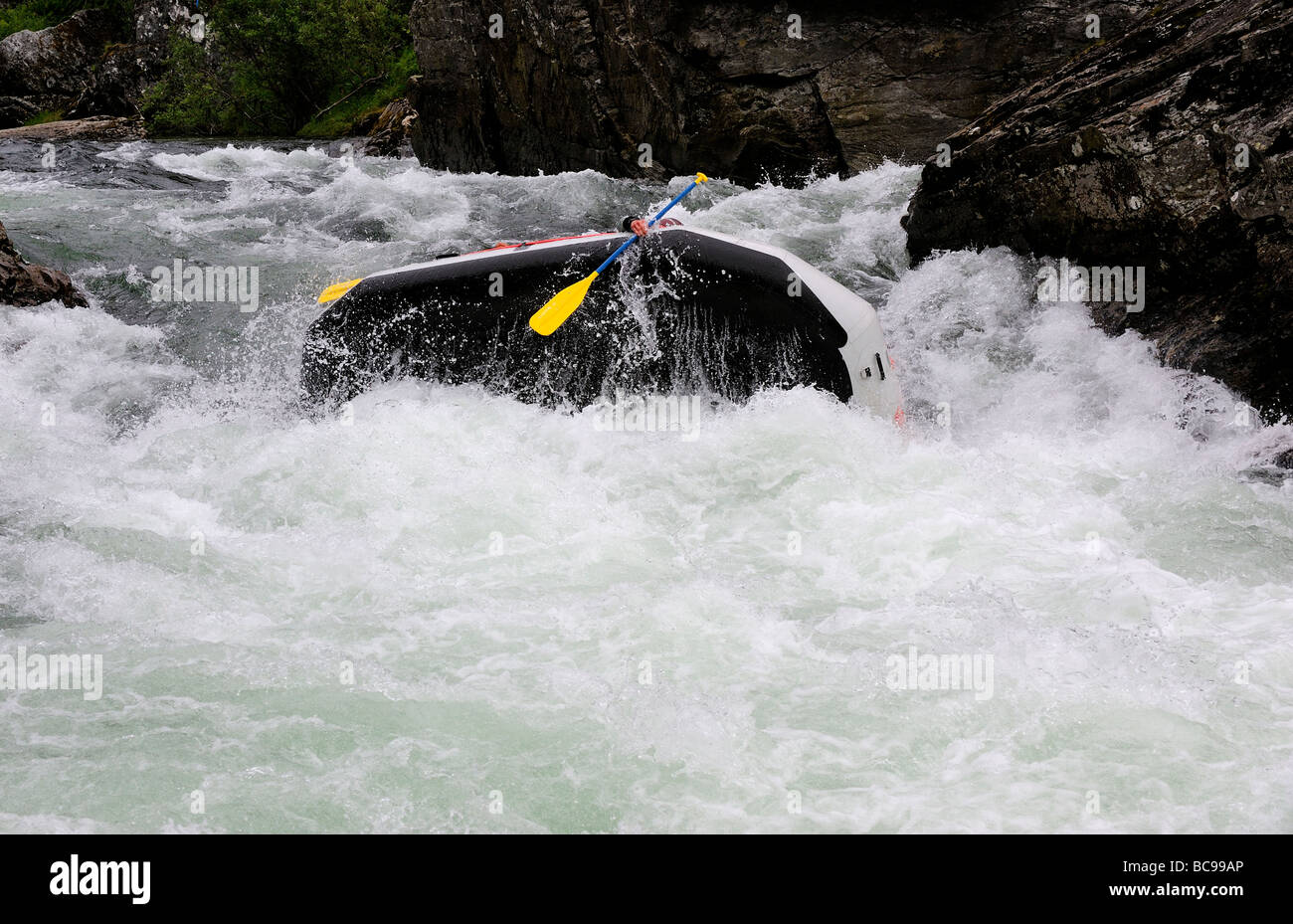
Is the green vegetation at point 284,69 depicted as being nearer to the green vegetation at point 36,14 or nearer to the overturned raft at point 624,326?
the green vegetation at point 36,14

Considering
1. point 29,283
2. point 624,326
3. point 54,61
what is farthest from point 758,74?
point 54,61

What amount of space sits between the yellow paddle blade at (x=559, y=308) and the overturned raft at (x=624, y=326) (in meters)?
0.22

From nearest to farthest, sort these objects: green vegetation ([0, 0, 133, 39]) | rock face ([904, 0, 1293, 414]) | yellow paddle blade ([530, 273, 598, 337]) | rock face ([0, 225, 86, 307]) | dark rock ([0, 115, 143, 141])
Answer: yellow paddle blade ([530, 273, 598, 337]) < rock face ([904, 0, 1293, 414]) < rock face ([0, 225, 86, 307]) < dark rock ([0, 115, 143, 141]) < green vegetation ([0, 0, 133, 39])

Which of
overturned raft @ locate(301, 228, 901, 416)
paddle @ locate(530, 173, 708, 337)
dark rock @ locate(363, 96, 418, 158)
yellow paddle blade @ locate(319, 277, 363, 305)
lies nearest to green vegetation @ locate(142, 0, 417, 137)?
dark rock @ locate(363, 96, 418, 158)

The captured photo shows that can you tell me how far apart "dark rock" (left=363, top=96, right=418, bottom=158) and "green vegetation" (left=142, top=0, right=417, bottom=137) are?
2.44 metres

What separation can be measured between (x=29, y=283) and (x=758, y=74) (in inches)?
272

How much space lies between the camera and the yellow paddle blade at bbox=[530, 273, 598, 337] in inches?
215

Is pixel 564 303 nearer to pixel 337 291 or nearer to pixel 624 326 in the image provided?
pixel 624 326

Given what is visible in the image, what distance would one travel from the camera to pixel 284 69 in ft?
74.0

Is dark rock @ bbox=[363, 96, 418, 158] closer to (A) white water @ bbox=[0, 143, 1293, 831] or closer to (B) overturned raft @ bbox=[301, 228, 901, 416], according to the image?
(A) white water @ bbox=[0, 143, 1293, 831]

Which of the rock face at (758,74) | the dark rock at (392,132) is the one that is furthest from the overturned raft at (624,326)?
the dark rock at (392,132)

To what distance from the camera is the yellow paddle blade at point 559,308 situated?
17.9ft

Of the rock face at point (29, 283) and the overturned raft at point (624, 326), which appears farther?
the rock face at point (29, 283)

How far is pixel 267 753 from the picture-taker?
3.50 meters
